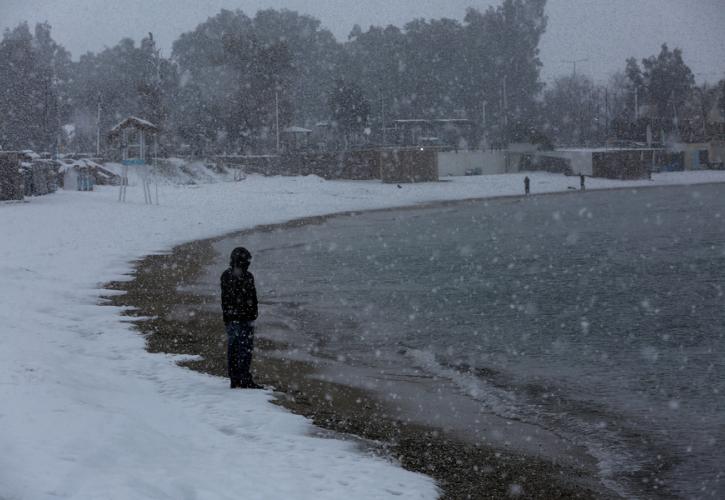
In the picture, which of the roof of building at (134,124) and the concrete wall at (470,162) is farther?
the concrete wall at (470,162)

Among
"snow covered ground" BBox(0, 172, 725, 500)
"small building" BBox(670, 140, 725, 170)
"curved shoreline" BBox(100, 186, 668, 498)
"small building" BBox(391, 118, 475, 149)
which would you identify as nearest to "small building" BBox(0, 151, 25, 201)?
"snow covered ground" BBox(0, 172, 725, 500)

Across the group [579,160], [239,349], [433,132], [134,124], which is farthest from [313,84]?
[239,349]

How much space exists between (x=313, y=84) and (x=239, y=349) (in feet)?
401

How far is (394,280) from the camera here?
77.1ft

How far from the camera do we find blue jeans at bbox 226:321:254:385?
10648 mm

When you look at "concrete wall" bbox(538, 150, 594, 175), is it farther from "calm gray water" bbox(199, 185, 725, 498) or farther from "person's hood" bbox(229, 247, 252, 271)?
"person's hood" bbox(229, 247, 252, 271)

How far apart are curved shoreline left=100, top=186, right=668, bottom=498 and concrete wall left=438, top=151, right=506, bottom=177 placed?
69434 millimetres

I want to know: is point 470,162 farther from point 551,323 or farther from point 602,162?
point 551,323

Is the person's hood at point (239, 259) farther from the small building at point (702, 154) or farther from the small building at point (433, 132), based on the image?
the small building at point (702, 154)

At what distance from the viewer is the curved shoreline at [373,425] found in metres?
8.30

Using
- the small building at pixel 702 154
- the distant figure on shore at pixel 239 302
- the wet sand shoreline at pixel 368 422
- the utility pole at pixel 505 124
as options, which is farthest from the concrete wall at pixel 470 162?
the distant figure on shore at pixel 239 302

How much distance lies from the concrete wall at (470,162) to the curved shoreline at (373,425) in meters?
69.4

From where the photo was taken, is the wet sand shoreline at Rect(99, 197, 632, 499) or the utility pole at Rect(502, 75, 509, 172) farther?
the utility pole at Rect(502, 75, 509, 172)

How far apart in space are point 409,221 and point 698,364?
108 ft
